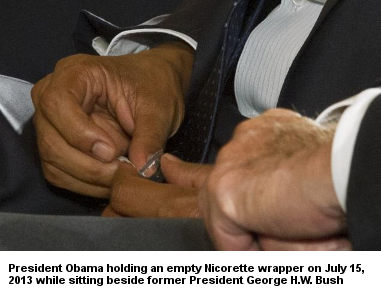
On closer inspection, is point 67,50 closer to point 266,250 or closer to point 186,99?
point 186,99

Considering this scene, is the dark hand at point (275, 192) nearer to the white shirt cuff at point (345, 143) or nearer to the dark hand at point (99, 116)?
the white shirt cuff at point (345, 143)

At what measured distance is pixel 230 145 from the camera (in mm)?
494

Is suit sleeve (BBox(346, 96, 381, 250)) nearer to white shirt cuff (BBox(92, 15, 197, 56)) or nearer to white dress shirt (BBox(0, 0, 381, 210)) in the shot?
white dress shirt (BBox(0, 0, 381, 210))

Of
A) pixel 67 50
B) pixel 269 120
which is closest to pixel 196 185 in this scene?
pixel 269 120

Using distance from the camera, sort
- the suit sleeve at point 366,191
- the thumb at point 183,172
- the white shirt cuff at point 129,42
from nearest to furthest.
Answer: the suit sleeve at point 366,191 < the thumb at point 183,172 < the white shirt cuff at point 129,42

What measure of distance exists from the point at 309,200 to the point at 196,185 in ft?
0.91

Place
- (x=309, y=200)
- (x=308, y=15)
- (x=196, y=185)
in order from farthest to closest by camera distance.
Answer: (x=308, y=15)
(x=196, y=185)
(x=309, y=200)

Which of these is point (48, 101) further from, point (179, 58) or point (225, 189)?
point (225, 189)

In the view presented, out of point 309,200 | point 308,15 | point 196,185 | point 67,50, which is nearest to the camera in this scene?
point 309,200

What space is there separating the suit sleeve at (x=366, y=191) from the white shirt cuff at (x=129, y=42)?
54 cm

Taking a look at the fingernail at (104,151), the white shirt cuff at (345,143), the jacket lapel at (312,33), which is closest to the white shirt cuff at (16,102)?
the fingernail at (104,151)

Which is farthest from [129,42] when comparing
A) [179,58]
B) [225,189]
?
[225,189]

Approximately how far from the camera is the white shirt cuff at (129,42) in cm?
93

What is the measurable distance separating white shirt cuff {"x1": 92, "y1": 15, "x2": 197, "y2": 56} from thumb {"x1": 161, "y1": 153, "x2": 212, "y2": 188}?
25 centimetres
